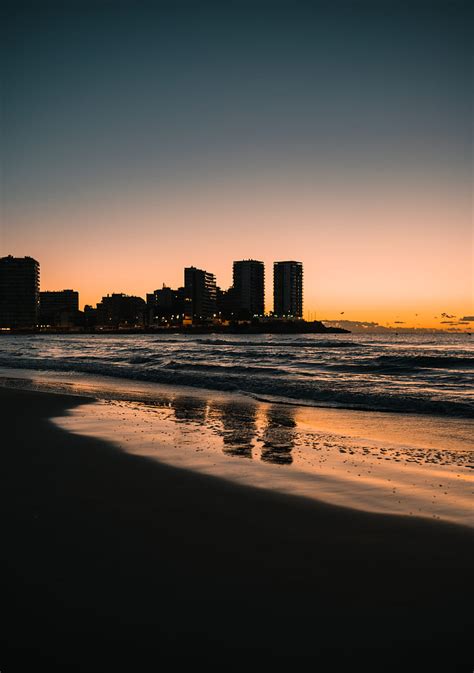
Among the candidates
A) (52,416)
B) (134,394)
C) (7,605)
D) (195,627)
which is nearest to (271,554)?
(195,627)

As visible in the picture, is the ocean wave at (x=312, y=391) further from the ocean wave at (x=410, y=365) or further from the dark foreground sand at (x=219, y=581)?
the dark foreground sand at (x=219, y=581)

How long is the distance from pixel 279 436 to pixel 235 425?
5.42 feet

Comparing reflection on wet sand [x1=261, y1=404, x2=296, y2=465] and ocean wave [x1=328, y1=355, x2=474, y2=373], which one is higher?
reflection on wet sand [x1=261, y1=404, x2=296, y2=465]

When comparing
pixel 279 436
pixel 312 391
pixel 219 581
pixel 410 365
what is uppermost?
pixel 219 581

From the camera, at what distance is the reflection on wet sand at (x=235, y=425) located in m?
9.15

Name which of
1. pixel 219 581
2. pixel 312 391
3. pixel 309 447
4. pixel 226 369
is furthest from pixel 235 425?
pixel 226 369

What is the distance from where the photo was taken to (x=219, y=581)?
149 inches

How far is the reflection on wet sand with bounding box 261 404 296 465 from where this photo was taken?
330 inches

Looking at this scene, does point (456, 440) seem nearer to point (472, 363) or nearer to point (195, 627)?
point (195, 627)

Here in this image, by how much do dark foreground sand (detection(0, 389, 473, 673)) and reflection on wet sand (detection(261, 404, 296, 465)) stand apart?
6.97 feet


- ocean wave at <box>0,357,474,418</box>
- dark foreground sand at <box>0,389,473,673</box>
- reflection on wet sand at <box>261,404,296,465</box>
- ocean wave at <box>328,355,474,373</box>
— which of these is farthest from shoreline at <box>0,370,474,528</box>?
ocean wave at <box>328,355,474,373</box>

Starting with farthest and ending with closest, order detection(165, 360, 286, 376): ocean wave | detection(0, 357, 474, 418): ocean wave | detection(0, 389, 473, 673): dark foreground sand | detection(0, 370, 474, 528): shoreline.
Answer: detection(165, 360, 286, 376): ocean wave, detection(0, 357, 474, 418): ocean wave, detection(0, 370, 474, 528): shoreline, detection(0, 389, 473, 673): dark foreground sand

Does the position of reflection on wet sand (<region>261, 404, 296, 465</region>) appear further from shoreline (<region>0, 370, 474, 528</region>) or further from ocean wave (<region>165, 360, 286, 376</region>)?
ocean wave (<region>165, 360, 286, 376</region>)

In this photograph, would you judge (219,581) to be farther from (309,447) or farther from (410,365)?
(410,365)
